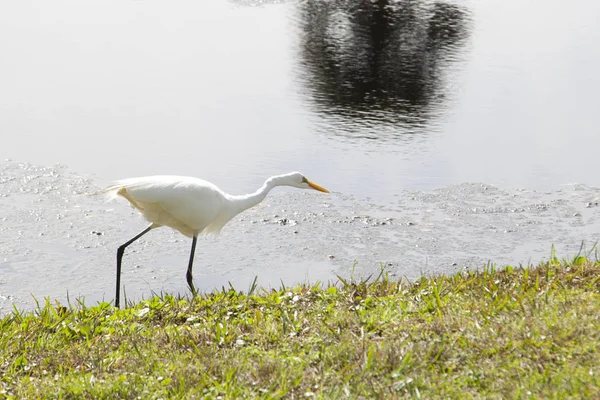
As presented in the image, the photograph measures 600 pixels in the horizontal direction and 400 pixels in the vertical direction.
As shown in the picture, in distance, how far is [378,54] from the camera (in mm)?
12461

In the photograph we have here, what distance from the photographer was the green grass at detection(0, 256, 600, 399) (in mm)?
3543

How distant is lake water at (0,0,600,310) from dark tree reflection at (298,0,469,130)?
0.05 meters

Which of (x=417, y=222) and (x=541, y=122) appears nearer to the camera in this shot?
(x=417, y=222)

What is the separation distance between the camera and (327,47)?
12688 millimetres

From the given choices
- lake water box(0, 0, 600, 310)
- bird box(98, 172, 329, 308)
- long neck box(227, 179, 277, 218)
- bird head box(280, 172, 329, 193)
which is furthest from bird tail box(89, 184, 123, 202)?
bird head box(280, 172, 329, 193)

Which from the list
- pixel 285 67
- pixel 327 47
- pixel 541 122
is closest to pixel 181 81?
pixel 285 67

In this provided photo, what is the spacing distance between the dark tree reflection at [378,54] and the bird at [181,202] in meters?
3.64

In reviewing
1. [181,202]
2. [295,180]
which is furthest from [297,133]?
[181,202]

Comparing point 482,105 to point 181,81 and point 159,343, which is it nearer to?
point 181,81

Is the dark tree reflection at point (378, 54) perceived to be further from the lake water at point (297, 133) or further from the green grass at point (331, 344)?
the green grass at point (331, 344)

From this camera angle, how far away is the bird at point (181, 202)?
5926 millimetres

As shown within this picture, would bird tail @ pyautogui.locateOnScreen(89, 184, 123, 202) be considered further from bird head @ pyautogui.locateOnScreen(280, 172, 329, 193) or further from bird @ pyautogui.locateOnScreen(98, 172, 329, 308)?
bird head @ pyautogui.locateOnScreen(280, 172, 329, 193)

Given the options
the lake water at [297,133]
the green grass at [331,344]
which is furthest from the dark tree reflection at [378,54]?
the green grass at [331,344]

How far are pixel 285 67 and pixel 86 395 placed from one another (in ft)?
28.0
